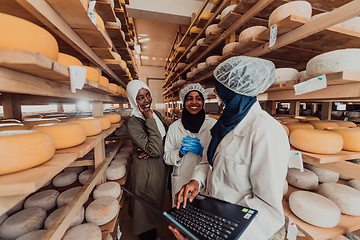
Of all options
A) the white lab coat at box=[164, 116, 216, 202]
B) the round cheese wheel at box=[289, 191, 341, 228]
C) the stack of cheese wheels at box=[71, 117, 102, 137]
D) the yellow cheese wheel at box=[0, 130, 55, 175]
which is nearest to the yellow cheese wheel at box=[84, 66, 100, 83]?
the stack of cheese wheels at box=[71, 117, 102, 137]

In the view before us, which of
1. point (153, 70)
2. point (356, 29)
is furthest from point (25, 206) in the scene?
point (153, 70)

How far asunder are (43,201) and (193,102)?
1.53 meters

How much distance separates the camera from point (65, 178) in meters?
1.51

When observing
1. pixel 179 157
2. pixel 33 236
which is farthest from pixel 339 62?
pixel 33 236

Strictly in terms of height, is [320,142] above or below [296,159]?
above

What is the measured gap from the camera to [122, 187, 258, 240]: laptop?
0.62 meters

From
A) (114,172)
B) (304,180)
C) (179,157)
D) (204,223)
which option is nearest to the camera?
(204,223)

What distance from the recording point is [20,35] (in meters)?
0.50

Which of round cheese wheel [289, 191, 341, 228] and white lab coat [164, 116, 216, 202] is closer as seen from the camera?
round cheese wheel [289, 191, 341, 228]

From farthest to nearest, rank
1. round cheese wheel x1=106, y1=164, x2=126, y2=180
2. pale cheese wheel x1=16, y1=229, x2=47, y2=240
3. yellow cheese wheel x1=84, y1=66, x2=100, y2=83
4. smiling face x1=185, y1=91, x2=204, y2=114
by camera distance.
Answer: round cheese wheel x1=106, y1=164, x2=126, y2=180, smiling face x1=185, y1=91, x2=204, y2=114, yellow cheese wheel x1=84, y1=66, x2=100, y2=83, pale cheese wheel x1=16, y1=229, x2=47, y2=240

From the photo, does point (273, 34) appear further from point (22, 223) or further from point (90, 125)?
point (22, 223)

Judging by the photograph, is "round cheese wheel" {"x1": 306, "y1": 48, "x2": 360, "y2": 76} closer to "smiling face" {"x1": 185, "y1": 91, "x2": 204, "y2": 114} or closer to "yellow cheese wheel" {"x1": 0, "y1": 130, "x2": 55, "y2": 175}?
"smiling face" {"x1": 185, "y1": 91, "x2": 204, "y2": 114}

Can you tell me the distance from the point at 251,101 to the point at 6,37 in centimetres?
107

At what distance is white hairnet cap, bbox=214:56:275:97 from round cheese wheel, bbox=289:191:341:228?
2.83 ft
